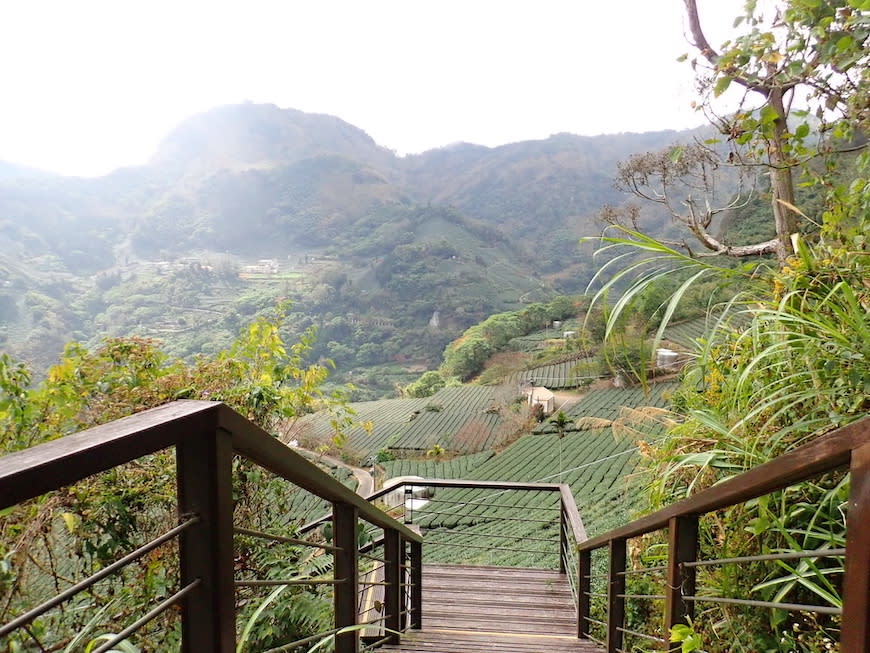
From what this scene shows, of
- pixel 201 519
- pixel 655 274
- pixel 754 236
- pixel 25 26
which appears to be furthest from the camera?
pixel 754 236

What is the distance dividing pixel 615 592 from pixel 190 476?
5.34 ft

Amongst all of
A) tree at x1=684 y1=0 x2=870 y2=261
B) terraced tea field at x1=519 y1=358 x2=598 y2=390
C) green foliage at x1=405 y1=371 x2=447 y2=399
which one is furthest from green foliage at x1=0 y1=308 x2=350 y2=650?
green foliage at x1=405 y1=371 x2=447 y2=399

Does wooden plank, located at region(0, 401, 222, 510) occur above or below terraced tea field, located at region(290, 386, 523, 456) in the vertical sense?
above

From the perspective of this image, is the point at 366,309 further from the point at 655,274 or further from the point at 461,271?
the point at 655,274

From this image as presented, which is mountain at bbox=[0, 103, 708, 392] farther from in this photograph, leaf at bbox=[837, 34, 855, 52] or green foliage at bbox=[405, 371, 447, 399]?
leaf at bbox=[837, 34, 855, 52]

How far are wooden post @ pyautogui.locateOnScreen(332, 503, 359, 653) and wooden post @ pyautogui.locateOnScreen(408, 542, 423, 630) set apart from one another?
158 cm

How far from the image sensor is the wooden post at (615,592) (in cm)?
173

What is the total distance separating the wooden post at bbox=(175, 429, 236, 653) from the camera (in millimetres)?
622

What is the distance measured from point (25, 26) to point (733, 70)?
85.1 feet

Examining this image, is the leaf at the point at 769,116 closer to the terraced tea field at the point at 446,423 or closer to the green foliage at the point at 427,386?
the terraced tea field at the point at 446,423

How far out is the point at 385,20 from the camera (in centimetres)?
6769

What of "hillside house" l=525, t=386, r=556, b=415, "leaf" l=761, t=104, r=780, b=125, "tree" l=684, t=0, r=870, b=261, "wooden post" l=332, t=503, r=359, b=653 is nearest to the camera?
"wooden post" l=332, t=503, r=359, b=653

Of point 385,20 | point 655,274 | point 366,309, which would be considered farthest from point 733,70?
point 385,20

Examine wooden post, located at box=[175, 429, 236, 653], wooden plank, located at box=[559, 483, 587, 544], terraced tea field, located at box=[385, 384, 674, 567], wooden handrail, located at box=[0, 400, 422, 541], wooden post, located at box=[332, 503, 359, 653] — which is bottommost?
terraced tea field, located at box=[385, 384, 674, 567]
